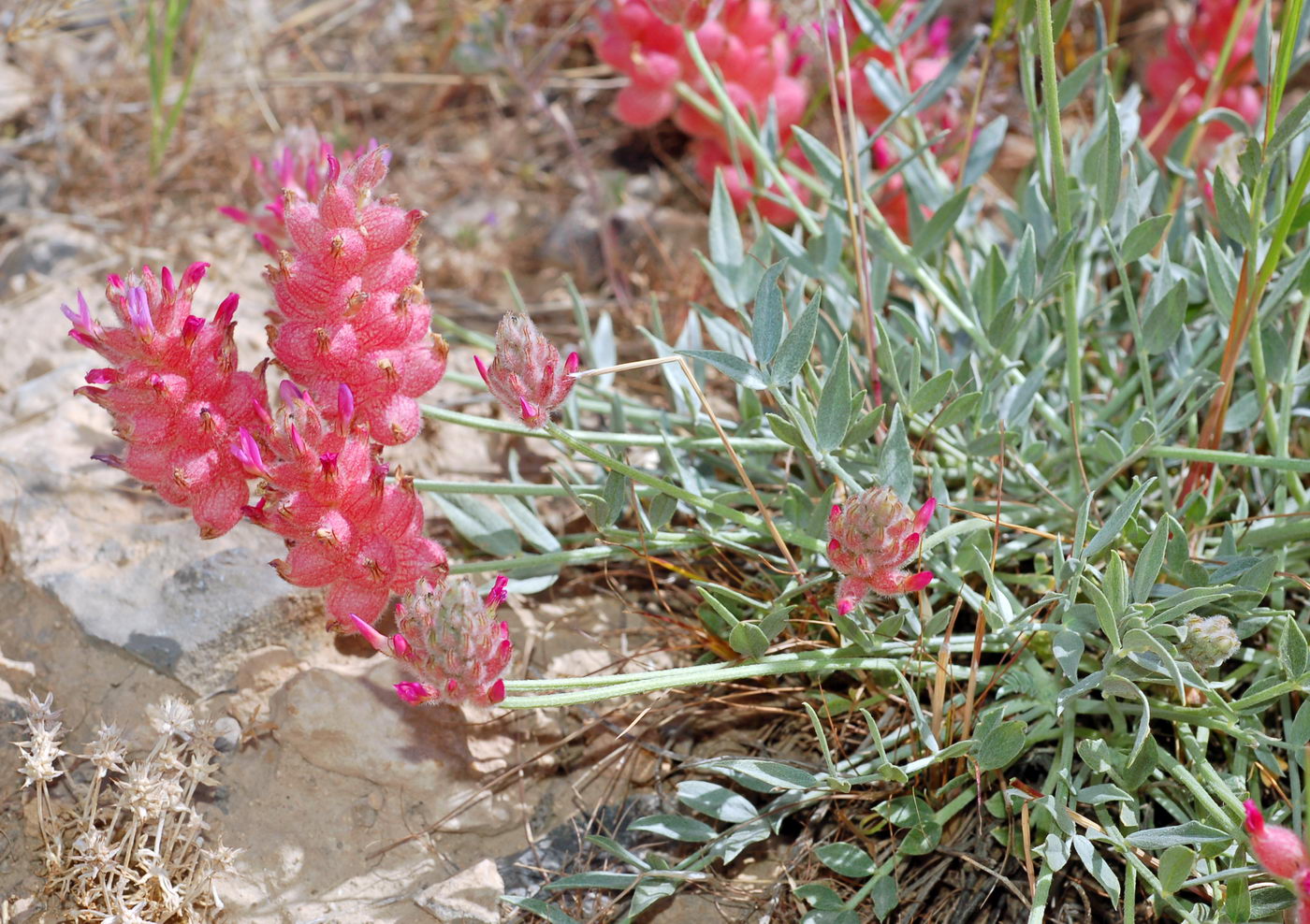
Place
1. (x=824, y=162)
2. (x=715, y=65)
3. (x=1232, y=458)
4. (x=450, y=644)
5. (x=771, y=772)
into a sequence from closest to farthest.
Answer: (x=450, y=644)
(x=771, y=772)
(x=1232, y=458)
(x=824, y=162)
(x=715, y=65)

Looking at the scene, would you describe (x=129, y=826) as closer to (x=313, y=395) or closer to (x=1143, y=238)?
(x=313, y=395)

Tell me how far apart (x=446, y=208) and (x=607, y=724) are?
1609mm

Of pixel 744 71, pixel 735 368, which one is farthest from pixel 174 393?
pixel 744 71

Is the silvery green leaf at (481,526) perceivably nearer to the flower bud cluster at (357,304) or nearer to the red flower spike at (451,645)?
the flower bud cluster at (357,304)

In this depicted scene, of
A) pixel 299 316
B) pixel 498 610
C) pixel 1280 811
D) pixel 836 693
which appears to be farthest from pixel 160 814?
pixel 1280 811

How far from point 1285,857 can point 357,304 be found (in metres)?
1.20

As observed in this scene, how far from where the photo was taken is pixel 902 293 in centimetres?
252

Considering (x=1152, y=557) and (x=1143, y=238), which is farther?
(x=1143, y=238)

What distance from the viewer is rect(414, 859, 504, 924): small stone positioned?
1.60m

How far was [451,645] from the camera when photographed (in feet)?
4.27

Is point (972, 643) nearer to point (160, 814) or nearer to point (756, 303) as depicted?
point (756, 303)

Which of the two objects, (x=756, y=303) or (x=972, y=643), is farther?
(x=972, y=643)

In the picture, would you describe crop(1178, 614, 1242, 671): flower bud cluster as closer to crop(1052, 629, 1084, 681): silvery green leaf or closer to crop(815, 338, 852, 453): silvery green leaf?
crop(1052, 629, 1084, 681): silvery green leaf

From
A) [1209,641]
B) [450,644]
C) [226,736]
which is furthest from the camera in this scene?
[226,736]
